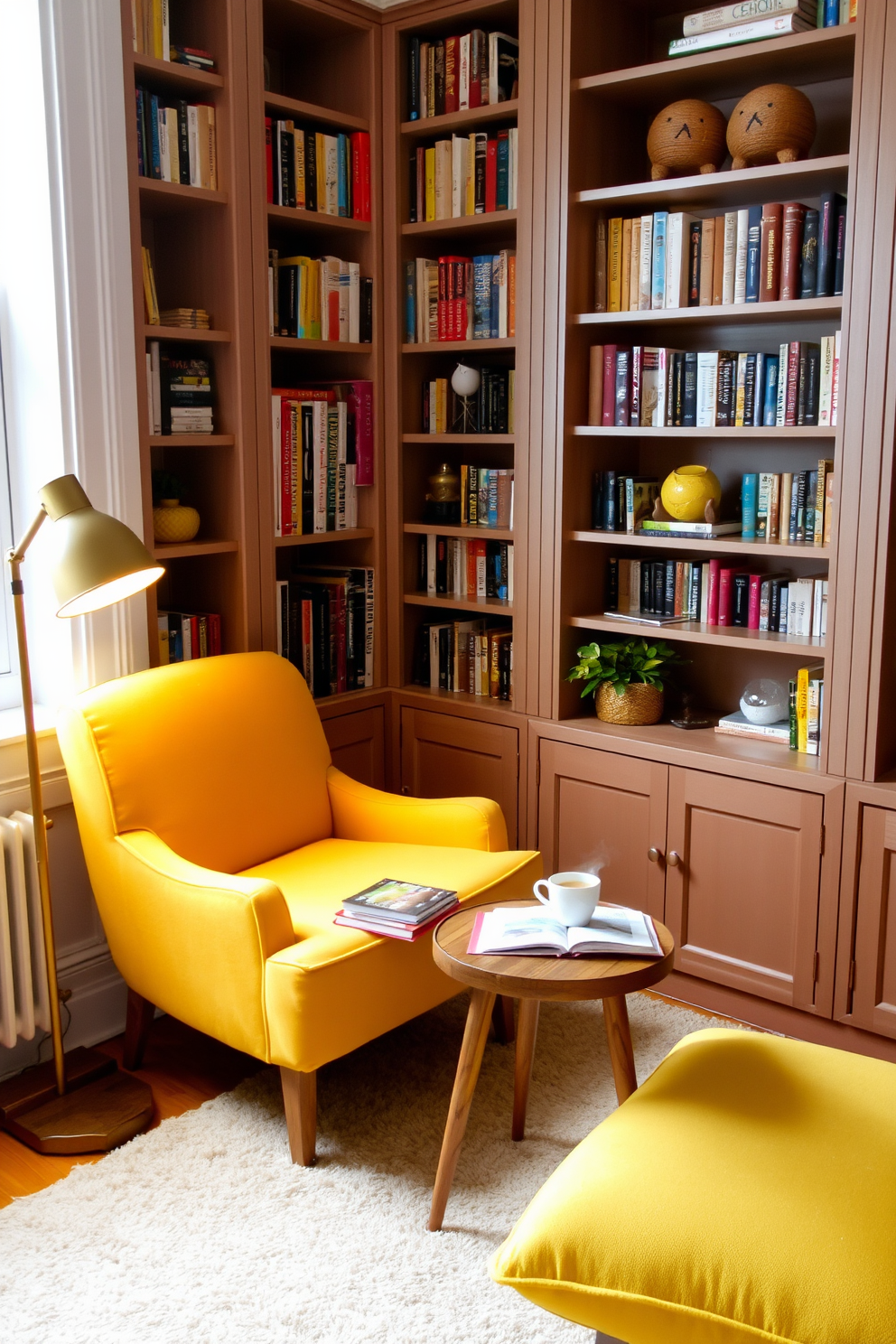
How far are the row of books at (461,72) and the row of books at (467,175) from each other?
0.09 meters

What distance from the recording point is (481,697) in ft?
11.2

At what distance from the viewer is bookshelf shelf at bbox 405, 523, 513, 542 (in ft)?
10.7

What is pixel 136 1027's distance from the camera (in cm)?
266

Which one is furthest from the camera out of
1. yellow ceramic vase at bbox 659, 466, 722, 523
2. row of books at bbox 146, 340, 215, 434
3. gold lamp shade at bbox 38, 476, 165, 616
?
yellow ceramic vase at bbox 659, 466, 722, 523

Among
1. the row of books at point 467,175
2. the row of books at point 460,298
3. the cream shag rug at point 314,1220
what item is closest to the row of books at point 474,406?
the row of books at point 460,298

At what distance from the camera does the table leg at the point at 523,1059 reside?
2.25 meters

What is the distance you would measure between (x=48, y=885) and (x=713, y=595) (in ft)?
5.69

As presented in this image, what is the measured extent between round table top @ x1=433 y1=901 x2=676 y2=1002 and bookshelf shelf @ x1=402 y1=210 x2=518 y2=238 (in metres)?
1.98

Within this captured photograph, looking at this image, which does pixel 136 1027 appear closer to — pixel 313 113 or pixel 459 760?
pixel 459 760

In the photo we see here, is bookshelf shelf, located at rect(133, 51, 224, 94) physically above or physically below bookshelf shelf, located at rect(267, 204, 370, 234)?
above

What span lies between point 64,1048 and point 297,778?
83 centimetres

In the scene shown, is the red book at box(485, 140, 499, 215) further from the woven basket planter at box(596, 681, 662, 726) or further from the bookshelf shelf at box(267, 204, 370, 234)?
the woven basket planter at box(596, 681, 662, 726)

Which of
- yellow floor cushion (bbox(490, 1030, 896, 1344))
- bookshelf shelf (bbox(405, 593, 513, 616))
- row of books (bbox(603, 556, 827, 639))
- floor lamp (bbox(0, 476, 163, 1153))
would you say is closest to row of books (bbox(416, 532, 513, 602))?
bookshelf shelf (bbox(405, 593, 513, 616))

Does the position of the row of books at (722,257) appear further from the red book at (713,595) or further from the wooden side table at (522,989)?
the wooden side table at (522,989)
